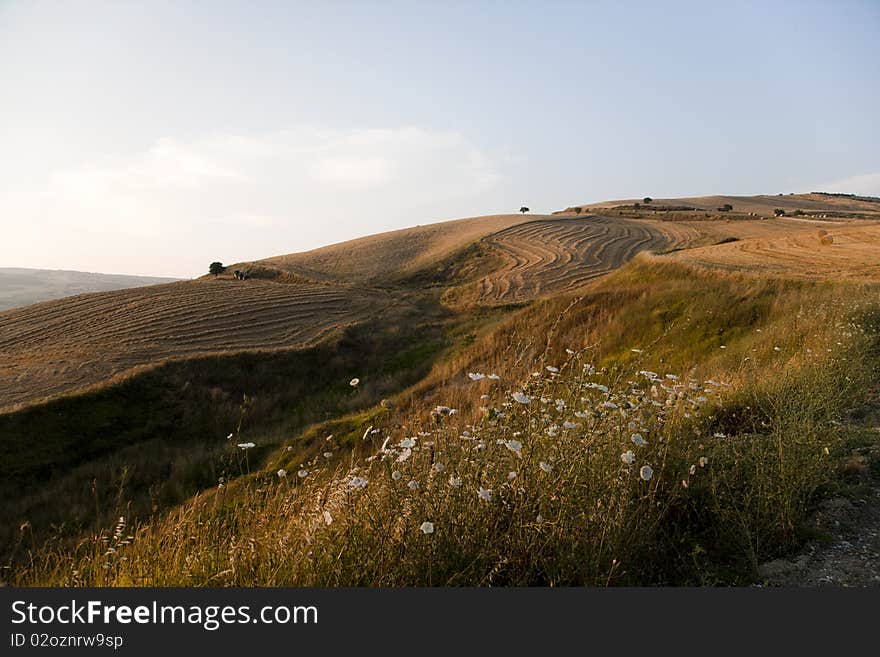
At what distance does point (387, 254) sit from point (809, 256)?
1118 inches

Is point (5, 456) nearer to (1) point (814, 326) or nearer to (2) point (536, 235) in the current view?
(1) point (814, 326)

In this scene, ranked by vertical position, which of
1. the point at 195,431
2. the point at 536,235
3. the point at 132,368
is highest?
the point at 536,235

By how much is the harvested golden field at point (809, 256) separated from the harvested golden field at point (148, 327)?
14023mm

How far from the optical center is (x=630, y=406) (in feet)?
11.8

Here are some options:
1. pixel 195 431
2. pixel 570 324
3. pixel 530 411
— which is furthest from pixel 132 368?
pixel 530 411

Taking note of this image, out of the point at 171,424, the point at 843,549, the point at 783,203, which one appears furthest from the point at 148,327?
the point at 783,203

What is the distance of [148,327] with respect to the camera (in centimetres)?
1802

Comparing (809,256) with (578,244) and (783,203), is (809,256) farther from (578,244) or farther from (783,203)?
(783,203)

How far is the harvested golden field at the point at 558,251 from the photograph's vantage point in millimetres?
25594

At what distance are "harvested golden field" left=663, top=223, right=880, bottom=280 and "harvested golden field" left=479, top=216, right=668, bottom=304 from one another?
23.4 feet

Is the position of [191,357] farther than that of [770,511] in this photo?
Yes

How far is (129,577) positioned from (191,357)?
14011 millimetres

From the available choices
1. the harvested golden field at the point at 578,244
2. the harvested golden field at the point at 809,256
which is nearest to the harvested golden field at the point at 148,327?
the harvested golden field at the point at 578,244

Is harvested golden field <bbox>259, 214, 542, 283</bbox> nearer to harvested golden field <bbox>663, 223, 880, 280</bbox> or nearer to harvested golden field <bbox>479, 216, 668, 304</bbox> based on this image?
harvested golden field <bbox>479, 216, 668, 304</bbox>
